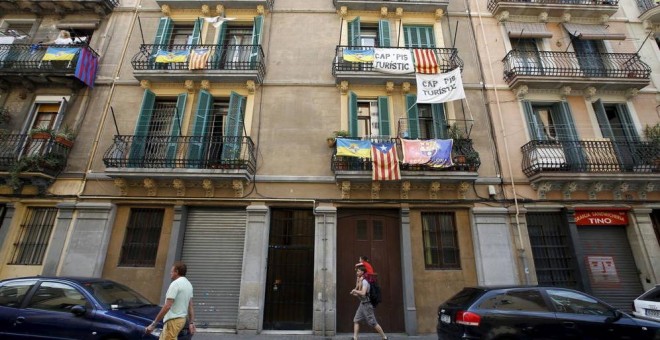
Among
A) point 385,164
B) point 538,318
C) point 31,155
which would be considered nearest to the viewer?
point 538,318

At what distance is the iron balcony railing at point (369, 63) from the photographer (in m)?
11.8

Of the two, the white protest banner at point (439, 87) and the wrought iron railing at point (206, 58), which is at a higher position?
the wrought iron railing at point (206, 58)

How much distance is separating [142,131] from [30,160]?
3.30 meters

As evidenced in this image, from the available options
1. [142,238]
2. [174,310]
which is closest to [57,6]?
[142,238]

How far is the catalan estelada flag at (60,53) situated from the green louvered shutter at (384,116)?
11.4 meters

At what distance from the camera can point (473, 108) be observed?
1196cm

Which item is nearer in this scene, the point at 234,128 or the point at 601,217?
the point at 601,217

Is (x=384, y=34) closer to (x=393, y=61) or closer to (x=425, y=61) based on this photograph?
(x=393, y=61)

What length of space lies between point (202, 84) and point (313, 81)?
415cm

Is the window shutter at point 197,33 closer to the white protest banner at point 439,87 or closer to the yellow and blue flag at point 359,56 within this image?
the yellow and blue flag at point 359,56

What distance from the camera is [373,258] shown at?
10406 mm

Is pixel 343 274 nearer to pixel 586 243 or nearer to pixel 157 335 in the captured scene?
pixel 157 335

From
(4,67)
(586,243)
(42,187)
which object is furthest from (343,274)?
(4,67)

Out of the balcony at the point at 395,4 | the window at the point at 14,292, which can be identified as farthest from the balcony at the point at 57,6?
the window at the point at 14,292
